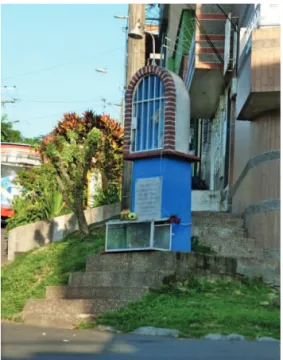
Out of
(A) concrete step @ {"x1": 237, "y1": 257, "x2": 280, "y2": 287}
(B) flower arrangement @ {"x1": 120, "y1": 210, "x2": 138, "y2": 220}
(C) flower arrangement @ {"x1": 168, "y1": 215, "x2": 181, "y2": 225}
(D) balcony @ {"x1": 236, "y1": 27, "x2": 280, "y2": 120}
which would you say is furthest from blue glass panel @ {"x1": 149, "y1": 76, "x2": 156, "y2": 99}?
(A) concrete step @ {"x1": 237, "y1": 257, "x2": 280, "y2": 287}

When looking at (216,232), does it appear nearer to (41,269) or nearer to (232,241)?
A: (232,241)

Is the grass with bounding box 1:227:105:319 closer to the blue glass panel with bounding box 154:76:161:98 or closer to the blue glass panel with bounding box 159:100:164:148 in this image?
the blue glass panel with bounding box 159:100:164:148

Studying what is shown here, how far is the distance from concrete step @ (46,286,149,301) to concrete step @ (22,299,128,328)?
26 cm

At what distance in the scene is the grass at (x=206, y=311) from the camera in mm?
11938

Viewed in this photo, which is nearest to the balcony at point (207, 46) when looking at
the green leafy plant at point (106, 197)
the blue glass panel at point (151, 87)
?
the green leafy plant at point (106, 197)

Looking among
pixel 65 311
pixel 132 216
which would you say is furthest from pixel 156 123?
pixel 65 311

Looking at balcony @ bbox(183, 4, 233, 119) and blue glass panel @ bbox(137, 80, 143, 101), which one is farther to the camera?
balcony @ bbox(183, 4, 233, 119)

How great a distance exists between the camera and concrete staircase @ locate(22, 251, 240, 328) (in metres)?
13.8

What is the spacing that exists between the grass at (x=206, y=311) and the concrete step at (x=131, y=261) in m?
0.58

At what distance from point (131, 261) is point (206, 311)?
8.67 ft

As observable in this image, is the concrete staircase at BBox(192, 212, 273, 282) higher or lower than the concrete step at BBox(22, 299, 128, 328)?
higher

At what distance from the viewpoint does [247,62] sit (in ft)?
56.1

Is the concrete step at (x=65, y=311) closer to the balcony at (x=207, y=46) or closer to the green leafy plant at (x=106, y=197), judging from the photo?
the green leafy plant at (x=106, y=197)

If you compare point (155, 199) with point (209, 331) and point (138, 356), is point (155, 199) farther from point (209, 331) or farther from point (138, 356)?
point (138, 356)
